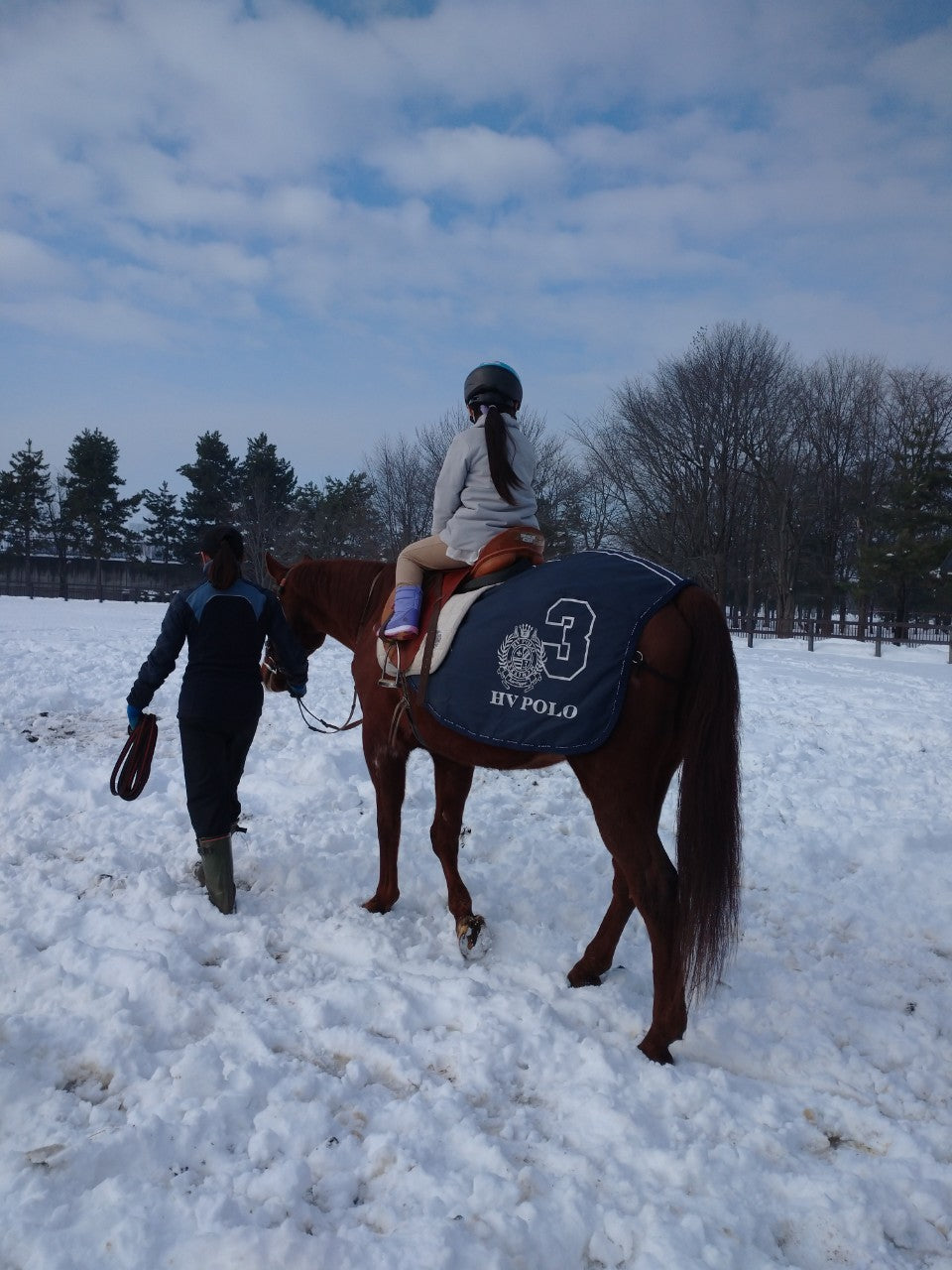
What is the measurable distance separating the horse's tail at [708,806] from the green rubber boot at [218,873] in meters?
2.25

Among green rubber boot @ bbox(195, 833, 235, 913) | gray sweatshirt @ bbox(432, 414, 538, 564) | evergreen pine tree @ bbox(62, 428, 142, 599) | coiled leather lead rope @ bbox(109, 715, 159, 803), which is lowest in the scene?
green rubber boot @ bbox(195, 833, 235, 913)

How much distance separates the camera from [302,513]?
39656 millimetres

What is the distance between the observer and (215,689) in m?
3.83

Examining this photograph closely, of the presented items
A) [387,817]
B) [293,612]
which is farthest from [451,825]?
[293,612]

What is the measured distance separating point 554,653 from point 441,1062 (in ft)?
5.18

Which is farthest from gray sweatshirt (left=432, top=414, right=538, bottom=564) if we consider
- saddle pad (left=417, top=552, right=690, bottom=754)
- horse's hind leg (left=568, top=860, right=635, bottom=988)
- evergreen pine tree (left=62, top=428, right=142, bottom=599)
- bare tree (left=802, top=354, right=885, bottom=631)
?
evergreen pine tree (left=62, top=428, right=142, bottom=599)

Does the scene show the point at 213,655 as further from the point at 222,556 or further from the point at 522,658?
the point at 522,658

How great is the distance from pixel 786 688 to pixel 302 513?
108 ft

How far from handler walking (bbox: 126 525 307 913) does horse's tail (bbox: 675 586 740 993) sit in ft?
7.49

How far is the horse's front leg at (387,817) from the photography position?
12.5ft

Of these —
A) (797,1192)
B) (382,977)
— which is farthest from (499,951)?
(797,1192)

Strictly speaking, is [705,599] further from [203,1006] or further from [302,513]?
[302,513]

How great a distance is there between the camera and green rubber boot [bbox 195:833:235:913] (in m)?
3.71

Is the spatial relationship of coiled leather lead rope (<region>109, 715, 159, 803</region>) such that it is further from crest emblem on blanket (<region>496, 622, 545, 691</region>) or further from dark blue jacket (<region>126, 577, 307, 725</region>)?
crest emblem on blanket (<region>496, 622, 545, 691</region>)
